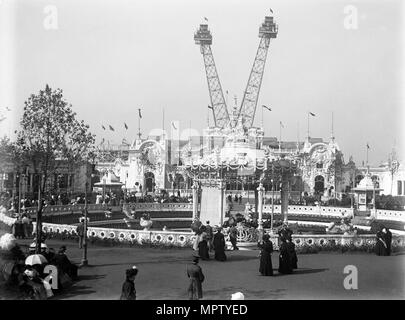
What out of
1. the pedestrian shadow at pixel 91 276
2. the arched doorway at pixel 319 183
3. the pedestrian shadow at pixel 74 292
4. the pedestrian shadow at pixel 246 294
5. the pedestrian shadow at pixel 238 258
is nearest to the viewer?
the pedestrian shadow at pixel 74 292

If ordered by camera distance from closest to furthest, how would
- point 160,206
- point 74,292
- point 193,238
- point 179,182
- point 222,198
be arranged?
point 74,292
point 193,238
point 222,198
point 160,206
point 179,182

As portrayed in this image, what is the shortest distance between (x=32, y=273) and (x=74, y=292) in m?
1.48

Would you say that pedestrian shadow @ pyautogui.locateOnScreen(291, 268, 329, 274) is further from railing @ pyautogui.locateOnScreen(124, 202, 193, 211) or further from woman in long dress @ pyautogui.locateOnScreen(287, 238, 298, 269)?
railing @ pyautogui.locateOnScreen(124, 202, 193, 211)

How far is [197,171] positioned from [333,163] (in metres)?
60.9

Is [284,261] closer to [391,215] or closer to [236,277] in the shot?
[236,277]

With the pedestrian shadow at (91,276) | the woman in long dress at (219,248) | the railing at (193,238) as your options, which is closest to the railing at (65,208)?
the railing at (193,238)

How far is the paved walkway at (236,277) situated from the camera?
13930mm

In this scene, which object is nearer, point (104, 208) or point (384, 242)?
point (384, 242)

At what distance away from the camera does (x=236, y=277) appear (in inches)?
631

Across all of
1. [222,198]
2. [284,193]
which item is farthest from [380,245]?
[284,193]

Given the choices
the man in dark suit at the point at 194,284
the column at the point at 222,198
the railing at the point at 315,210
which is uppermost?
the column at the point at 222,198

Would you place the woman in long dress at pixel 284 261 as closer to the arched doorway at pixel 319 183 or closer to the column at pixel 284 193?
the column at pixel 284 193

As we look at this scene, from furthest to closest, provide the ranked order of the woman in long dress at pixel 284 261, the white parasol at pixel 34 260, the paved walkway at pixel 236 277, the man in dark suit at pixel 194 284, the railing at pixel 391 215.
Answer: the railing at pixel 391 215, the woman in long dress at pixel 284 261, the paved walkway at pixel 236 277, the white parasol at pixel 34 260, the man in dark suit at pixel 194 284

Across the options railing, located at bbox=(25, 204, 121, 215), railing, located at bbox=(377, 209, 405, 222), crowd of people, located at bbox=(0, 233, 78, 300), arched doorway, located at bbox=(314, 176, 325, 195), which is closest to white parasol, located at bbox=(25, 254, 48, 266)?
crowd of people, located at bbox=(0, 233, 78, 300)
